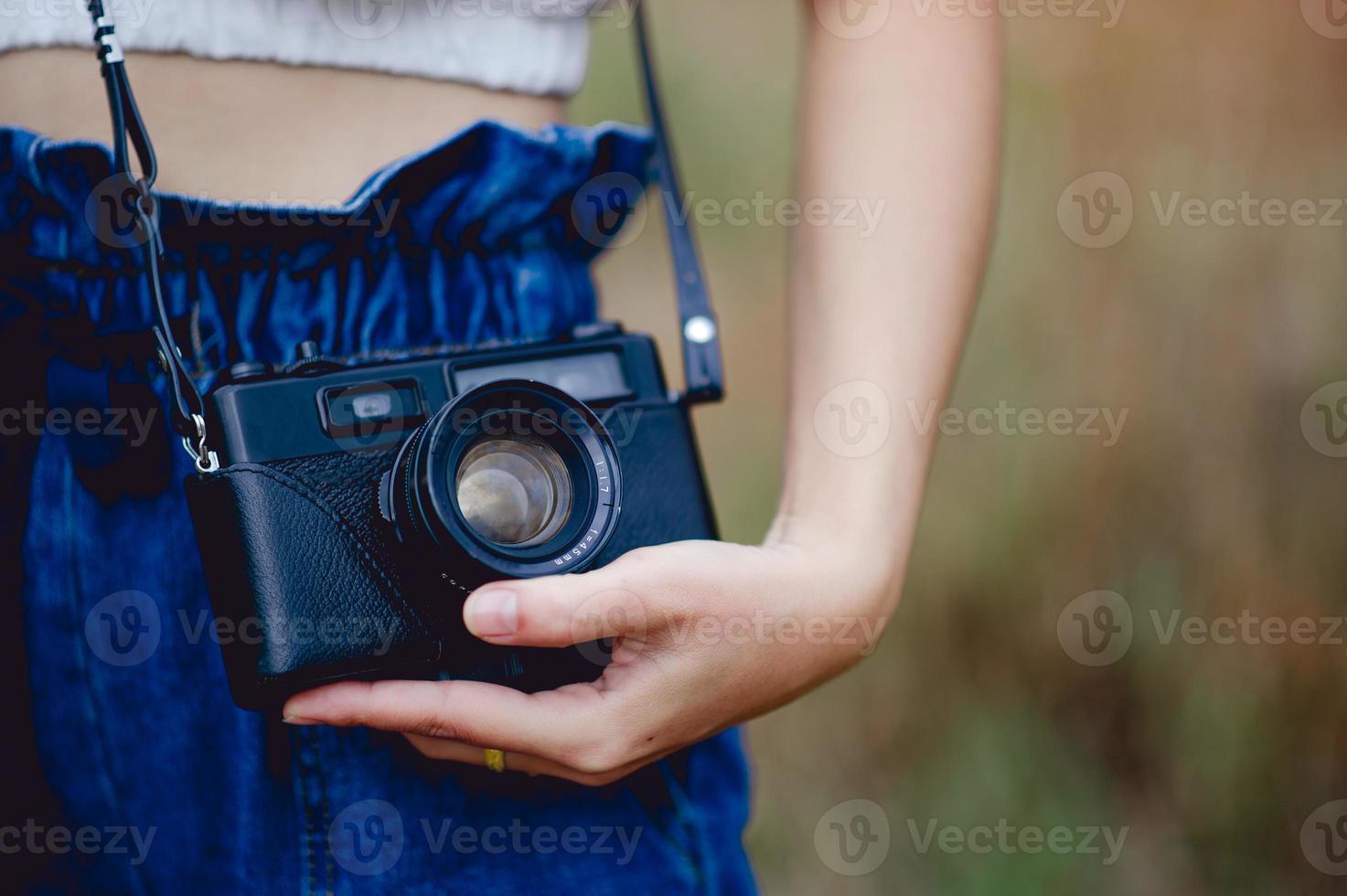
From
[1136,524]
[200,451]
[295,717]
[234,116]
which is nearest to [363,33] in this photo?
[234,116]

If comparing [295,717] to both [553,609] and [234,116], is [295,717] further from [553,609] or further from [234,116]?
[234,116]

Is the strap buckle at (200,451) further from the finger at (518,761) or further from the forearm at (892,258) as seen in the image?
the forearm at (892,258)

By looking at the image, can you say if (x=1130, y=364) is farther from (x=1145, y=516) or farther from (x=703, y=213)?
(x=703, y=213)

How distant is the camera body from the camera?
554 mm

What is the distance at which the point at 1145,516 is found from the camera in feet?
5.36

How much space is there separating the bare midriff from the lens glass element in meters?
0.18

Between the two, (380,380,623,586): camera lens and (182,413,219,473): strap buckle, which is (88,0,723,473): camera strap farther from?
(380,380,623,586): camera lens

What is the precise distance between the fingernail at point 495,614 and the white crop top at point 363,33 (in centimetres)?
33

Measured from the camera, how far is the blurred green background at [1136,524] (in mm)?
1523

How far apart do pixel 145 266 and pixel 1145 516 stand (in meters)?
1.49

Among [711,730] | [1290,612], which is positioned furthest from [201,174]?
[1290,612]

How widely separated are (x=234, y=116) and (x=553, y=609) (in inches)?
13.4

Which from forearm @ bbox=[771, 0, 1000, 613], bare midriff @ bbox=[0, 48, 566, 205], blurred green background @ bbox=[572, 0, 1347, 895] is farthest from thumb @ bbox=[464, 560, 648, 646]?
blurred green background @ bbox=[572, 0, 1347, 895]

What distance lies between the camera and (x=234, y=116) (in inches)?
23.8
